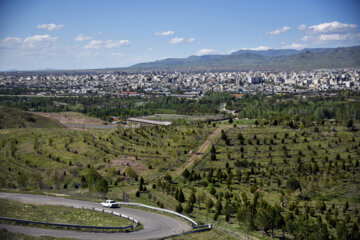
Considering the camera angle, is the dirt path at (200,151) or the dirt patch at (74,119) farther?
the dirt patch at (74,119)

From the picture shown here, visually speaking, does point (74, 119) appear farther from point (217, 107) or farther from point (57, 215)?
point (57, 215)

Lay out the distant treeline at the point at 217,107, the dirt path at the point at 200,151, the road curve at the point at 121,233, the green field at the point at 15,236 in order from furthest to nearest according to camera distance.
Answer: the distant treeline at the point at 217,107
the dirt path at the point at 200,151
the road curve at the point at 121,233
the green field at the point at 15,236

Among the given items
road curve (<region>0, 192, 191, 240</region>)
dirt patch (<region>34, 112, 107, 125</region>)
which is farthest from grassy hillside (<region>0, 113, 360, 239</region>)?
dirt patch (<region>34, 112, 107, 125</region>)

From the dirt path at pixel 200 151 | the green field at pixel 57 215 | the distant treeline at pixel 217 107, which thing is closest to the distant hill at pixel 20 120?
the distant treeline at pixel 217 107

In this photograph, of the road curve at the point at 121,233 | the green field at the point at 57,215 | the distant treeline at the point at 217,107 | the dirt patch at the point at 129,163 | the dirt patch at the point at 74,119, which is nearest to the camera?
the road curve at the point at 121,233

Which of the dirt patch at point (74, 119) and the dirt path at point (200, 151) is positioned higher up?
the dirt patch at point (74, 119)

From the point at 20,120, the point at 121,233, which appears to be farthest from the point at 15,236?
the point at 20,120

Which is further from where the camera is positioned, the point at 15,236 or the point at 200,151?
the point at 200,151

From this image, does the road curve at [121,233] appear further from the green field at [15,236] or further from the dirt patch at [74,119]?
the dirt patch at [74,119]
